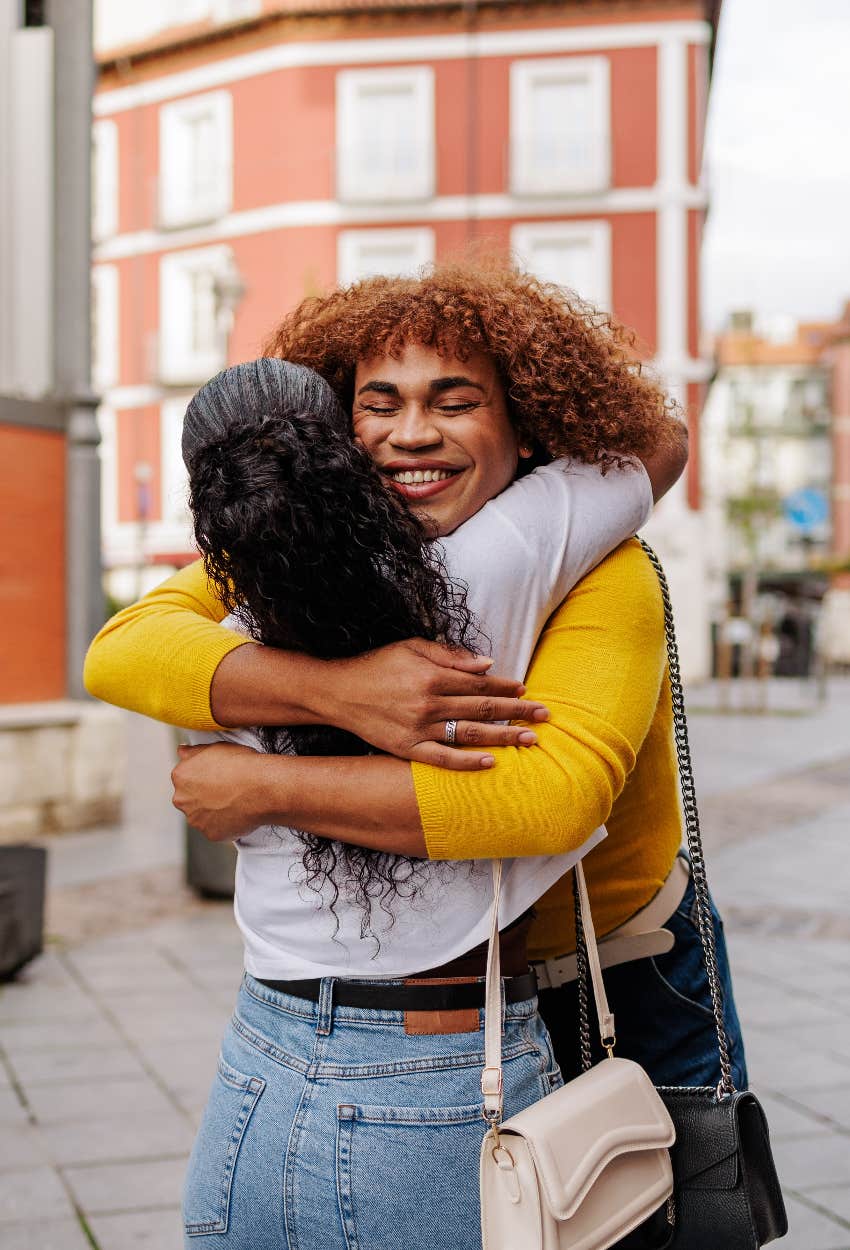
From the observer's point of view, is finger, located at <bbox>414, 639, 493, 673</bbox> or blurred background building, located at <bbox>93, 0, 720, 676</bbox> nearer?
finger, located at <bbox>414, 639, 493, 673</bbox>

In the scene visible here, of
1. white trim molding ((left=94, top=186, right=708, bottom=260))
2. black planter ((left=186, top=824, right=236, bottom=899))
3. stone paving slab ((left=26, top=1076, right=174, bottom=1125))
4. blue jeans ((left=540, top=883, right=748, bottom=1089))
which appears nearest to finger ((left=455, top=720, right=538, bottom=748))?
blue jeans ((left=540, top=883, right=748, bottom=1089))

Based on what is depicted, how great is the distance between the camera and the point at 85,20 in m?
8.70

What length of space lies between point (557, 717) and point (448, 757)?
0.12m

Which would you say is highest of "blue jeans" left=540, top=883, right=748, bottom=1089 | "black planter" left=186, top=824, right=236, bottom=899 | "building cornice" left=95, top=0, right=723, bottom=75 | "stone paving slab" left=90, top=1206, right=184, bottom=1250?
"building cornice" left=95, top=0, right=723, bottom=75

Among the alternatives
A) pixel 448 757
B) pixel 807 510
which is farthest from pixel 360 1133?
pixel 807 510

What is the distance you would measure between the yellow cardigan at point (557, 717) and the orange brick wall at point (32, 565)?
681cm

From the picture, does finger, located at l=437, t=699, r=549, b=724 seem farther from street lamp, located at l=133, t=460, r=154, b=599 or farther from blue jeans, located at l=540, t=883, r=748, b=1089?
street lamp, located at l=133, t=460, r=154, b=599

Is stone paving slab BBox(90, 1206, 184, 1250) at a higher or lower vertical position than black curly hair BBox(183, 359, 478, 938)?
lower

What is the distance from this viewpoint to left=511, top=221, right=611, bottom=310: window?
27.2m

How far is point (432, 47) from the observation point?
27.7 m

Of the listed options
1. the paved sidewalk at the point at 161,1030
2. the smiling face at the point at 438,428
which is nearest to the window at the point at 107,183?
the paved sidewalk at the point at 161,1030

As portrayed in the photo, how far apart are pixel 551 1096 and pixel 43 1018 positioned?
371cm

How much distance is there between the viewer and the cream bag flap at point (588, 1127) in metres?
1.34

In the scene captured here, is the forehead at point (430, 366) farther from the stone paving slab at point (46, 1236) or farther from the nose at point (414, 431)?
the stone paving slab at point (46, 1236)
